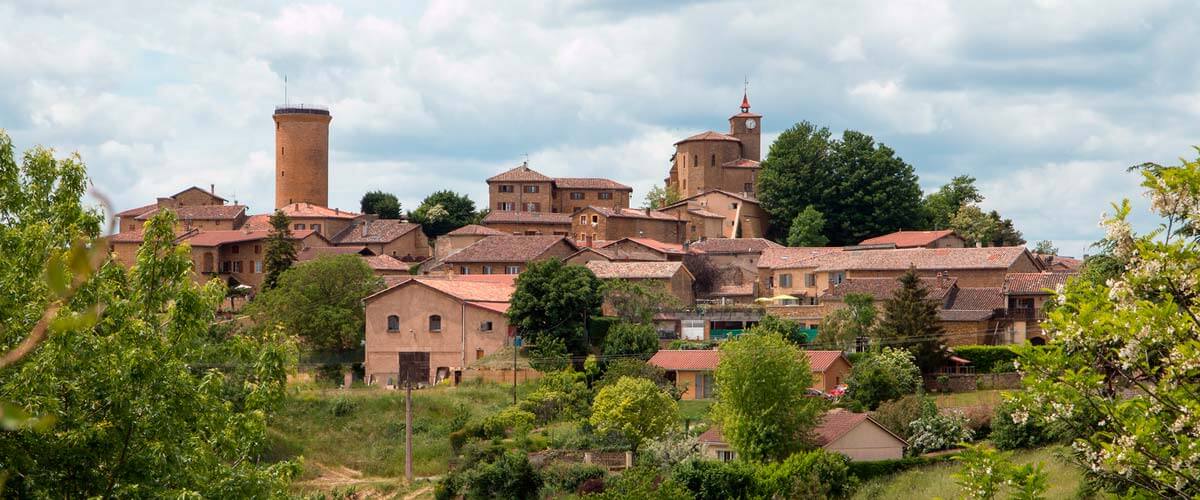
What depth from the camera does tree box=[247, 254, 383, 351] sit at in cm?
4928

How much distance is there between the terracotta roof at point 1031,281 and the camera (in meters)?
46.8

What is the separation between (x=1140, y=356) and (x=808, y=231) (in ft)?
203

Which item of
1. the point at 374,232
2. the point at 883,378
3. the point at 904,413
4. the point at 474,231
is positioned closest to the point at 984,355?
the point at 883,378

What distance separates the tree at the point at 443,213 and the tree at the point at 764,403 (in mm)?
46529

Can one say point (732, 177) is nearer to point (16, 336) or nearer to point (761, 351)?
point (761, 351)

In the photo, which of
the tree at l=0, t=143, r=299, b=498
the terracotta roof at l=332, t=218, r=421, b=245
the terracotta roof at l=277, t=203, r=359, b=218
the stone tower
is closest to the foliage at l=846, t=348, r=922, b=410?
the tree at l=0, t=143, r=299, b=498

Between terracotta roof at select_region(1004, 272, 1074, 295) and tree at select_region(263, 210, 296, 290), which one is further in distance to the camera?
tree at select_region(263, 210, 296, 290)

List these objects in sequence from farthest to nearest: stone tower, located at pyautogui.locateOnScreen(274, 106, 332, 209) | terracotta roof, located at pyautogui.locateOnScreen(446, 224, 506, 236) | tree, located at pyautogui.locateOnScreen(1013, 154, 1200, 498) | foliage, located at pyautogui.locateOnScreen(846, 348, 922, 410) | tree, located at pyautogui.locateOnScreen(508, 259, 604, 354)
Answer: stone tower, located at pyautogui.locateOnScreen(274, 106, 332, 209) → terracotta roof, located at pyautogui.locateOnScreen(446, 224, 506, 236) → tree, located at pyautogui.locateOnScreen(508, 259, 604, 354) → foliage, located at pyautogui.locateOnScreen(846, 348, 922, 410) → tree, located at pyautogui.locateOnScreen(1013, 154, 1200, 498)

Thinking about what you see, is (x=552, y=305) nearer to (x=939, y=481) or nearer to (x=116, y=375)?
(x=939, y=481)

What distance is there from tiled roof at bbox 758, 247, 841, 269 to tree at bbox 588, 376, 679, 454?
73.6 ft

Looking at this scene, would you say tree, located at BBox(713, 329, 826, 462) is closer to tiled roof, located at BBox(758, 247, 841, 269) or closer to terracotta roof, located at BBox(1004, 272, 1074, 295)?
terracotta roof, located at BBox(1004, 272, 1074, 295)

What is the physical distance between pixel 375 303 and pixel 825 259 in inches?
851

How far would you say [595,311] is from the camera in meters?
47.9

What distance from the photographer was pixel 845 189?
7519 cm
